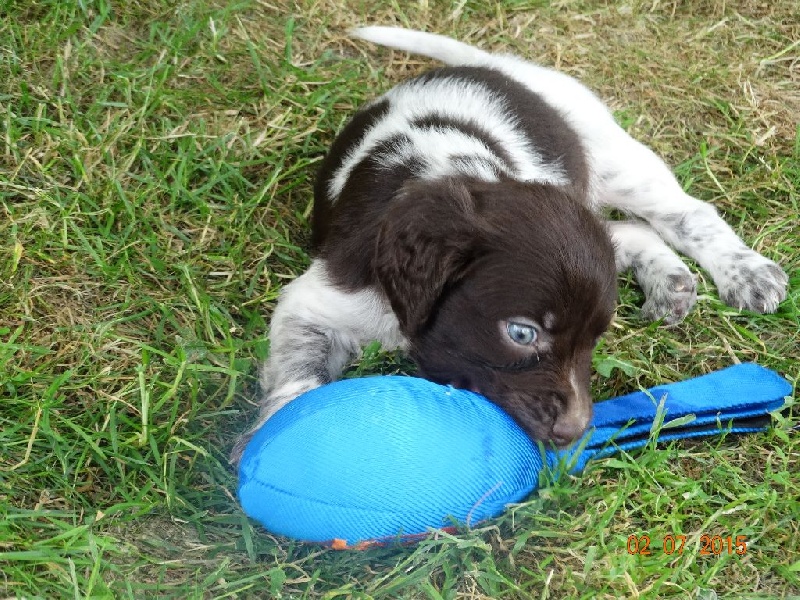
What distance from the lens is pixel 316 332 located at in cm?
378

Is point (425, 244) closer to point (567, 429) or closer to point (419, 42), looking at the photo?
point (567, 429)

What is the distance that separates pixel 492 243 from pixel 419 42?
2.52 metres

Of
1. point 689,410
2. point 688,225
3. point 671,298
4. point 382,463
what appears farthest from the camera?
point 688,225

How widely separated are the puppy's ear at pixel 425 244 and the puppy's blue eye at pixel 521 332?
0.83 feet

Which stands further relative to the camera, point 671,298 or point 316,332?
point 671,298

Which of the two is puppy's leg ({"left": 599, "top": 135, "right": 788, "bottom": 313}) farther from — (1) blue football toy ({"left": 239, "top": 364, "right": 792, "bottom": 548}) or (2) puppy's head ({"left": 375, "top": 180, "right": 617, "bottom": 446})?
(1) blue football toy ({"left": 239, "top": 364, "right": 792, "bottom": 548})

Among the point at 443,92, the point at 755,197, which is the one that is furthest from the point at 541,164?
the point at 755,197

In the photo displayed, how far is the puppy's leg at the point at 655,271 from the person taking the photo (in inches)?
159

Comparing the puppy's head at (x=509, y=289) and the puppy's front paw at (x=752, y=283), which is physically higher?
the puppy's head at (x=509, y=289)

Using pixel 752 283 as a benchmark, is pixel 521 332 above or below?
above

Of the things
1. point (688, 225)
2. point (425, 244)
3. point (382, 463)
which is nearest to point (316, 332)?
point (425, 244)

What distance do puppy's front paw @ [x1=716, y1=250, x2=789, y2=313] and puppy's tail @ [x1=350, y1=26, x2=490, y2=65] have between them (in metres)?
1.88

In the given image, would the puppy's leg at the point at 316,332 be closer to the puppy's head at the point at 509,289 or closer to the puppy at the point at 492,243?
the puppy at the point at 492,243
